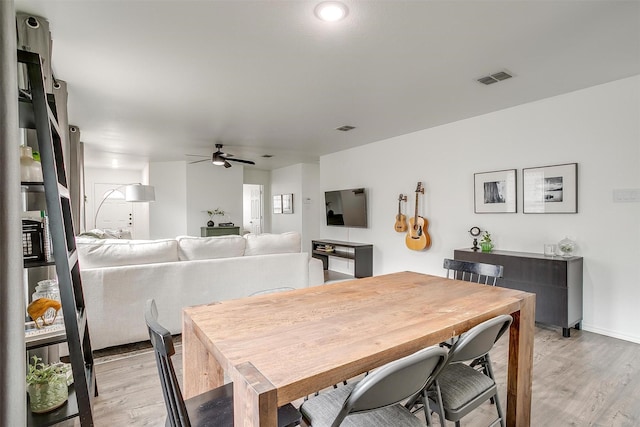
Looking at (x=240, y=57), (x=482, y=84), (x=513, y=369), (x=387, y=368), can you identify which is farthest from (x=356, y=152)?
(x=387, y=368)

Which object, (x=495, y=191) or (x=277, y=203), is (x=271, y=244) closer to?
(x=495, y=191)

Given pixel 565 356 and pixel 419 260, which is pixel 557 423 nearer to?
pixel 565 356

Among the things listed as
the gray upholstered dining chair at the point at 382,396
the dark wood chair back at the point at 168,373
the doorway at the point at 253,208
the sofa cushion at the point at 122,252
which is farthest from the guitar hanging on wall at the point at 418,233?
the doorway at the point at 253,208

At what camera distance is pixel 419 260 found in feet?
16.0

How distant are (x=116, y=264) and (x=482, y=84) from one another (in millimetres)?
3744

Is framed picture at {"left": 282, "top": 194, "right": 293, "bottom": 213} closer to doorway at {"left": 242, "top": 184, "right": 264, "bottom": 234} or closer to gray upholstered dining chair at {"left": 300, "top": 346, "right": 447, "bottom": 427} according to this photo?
doorway at {"left": 242, "top": 184, "right": 264, "bottom": 234}

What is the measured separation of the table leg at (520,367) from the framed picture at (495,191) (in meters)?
2.38

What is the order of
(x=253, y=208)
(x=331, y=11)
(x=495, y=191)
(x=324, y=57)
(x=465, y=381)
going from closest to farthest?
(x=465, y=381)
(x=331, y=11)
(x=324, y=57)
(x=495, y=191)
(x=253, y=208)

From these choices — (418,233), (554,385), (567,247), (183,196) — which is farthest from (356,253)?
(183,196)

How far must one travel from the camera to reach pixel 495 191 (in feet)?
12.9

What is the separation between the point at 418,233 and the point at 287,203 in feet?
14.3

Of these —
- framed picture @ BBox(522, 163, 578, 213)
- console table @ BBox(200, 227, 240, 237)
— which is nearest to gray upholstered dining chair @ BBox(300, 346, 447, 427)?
framed picture @ BBox(522, 163, 578, 213)

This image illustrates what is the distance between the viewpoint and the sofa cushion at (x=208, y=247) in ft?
10.3

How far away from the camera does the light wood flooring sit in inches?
75.5
